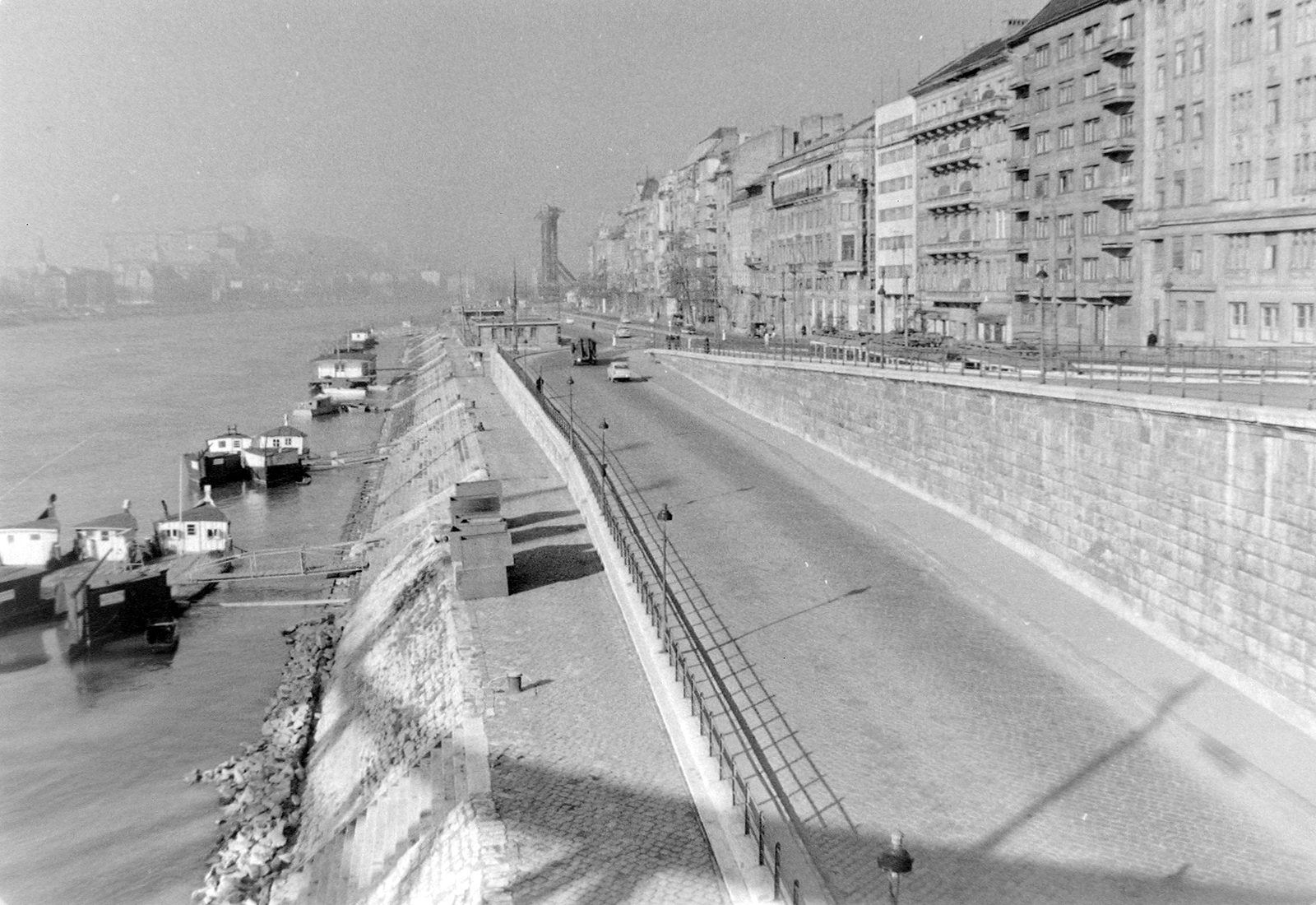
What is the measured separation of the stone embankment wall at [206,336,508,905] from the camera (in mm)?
14875

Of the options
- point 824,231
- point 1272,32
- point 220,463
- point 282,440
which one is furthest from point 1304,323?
point 824,231

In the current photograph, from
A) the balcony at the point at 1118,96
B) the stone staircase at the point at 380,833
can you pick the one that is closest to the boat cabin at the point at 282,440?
the balcony at the point at 1118,96

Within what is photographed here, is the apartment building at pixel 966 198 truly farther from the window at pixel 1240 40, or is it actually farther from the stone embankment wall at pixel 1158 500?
the stone embankment wall at pixel 1158 500

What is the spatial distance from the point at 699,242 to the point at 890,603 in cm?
8822

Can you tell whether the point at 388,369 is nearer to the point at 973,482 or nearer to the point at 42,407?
the point at 42,407

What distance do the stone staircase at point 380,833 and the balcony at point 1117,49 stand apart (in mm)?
31453

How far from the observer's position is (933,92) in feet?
191

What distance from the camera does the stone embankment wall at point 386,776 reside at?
14.9 meters

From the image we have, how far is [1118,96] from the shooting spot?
129 ft

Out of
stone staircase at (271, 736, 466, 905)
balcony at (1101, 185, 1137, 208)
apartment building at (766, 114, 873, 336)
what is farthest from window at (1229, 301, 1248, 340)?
apartment building at (766, 114, 873, 336)

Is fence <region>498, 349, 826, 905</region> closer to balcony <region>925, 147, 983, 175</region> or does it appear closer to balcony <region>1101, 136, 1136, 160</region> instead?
balcony <region>1101, 136, 1136, 160</region>

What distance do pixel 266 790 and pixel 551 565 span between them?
7.48 meters

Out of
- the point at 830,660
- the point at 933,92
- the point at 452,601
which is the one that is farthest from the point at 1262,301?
the point at 933,92

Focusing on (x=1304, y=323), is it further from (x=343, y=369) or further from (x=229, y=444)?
(x=343, y=369)
